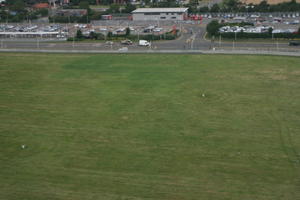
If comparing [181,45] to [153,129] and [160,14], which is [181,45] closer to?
[160,14]

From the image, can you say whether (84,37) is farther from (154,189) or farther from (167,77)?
(154,189)

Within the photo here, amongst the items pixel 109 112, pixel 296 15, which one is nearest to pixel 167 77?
pixel 109 112

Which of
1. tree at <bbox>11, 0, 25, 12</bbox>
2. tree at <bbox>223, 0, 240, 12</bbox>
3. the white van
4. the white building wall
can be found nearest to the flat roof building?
the white building wall

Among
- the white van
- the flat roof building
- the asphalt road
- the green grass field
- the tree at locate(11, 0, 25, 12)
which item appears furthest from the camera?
the tree at locate(11, 0, 25, 12)

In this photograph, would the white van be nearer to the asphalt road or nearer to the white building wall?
the asphalt road

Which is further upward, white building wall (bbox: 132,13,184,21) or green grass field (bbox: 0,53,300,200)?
white building wall (bbox: 132,13,184,21)

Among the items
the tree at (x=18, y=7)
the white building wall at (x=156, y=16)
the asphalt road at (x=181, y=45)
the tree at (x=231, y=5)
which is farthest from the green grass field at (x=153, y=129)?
the tree at (x=18, y=7)

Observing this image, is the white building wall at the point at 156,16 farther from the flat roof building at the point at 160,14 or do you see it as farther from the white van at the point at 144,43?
the white van at the point at 144,43
